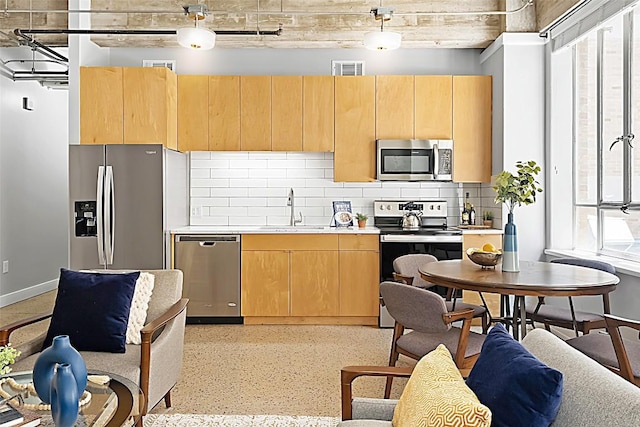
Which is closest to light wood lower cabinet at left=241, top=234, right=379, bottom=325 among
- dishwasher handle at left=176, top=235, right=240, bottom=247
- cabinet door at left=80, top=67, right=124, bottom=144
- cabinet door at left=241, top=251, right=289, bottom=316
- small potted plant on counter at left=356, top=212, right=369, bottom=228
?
cabinet door at left=241, top=251, right=289, bottom=316

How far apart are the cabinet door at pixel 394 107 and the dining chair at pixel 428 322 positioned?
9.93 feet

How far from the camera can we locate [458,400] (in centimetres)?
163

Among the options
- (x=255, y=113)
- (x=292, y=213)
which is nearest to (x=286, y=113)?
(x=255, y=113)

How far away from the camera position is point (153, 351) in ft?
9.91

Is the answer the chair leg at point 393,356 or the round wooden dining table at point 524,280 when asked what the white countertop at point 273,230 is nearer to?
the round wooden dining table at point 524,280

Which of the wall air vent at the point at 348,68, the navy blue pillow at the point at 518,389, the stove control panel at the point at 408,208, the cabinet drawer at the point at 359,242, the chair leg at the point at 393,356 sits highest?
the wall air vent at the point at 348,68

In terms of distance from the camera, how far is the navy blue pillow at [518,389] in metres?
1.52

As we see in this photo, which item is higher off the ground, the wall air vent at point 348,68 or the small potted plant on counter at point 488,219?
the wall air vent at point 348,68

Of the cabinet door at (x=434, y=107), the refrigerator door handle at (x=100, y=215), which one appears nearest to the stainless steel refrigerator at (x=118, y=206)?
the refrigerator door handle at (x=100, y=215)

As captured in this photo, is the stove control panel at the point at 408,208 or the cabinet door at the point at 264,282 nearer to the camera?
the cabinet door at the point at 264,282

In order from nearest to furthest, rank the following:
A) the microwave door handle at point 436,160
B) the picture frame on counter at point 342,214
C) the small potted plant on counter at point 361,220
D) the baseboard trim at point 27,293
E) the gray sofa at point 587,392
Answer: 1. the gray sofa at point 587,392
2. the microwave door handle at point 436,160
3. the small potted plant on counter at point 361,220
4. the picture frame on counter at point 342,214
5. the baseboard trim at point 27,293

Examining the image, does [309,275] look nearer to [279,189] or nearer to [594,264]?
[279,189]

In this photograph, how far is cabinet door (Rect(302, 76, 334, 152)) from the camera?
602 centimetres

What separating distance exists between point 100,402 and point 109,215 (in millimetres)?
3593
